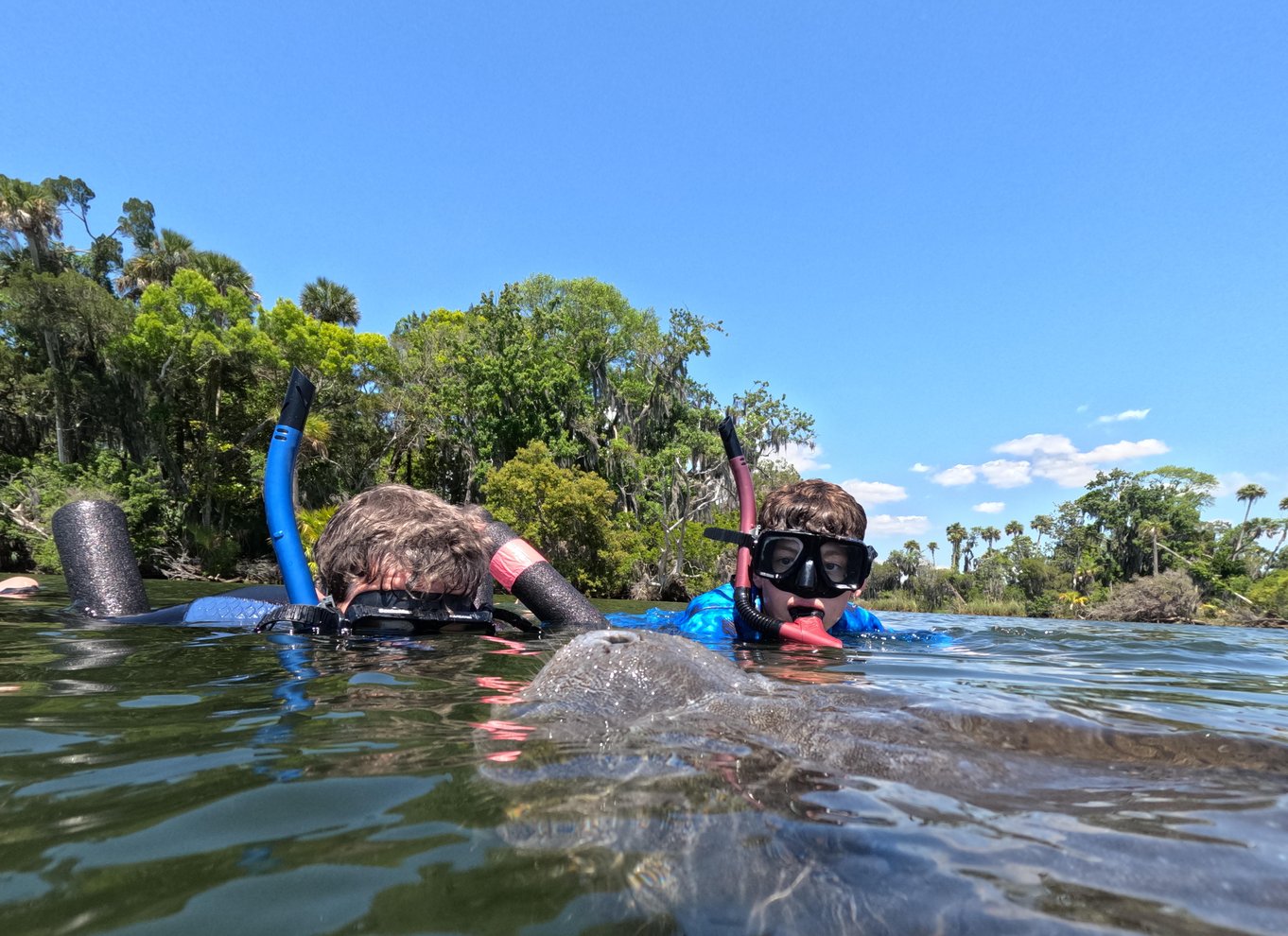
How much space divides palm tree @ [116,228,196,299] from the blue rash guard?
31533 millimetres

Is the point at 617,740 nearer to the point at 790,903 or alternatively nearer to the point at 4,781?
the point at 790,903

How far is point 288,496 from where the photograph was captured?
393cm

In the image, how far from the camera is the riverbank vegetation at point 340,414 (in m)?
24.2

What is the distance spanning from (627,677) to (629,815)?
889mm

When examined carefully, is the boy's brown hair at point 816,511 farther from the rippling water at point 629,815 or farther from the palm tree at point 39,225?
the palm tree at point 39,225

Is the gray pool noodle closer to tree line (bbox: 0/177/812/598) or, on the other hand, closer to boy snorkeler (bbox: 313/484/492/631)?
boy snorkeler (bbox: 313/484/492/631)

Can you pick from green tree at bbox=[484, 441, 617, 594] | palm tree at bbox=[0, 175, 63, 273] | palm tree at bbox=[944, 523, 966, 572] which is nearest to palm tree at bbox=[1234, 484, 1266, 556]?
palm tree at bbox=[944, 523, 966, 572]

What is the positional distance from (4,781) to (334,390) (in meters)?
27.4

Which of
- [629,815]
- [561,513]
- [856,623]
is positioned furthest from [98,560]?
[561,513]

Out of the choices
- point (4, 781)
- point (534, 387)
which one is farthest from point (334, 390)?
point (4, 781)

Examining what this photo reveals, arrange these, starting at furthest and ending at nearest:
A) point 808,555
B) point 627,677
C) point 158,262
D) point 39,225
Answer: point 158,262
point 39,225
point 808,555
point 627,677

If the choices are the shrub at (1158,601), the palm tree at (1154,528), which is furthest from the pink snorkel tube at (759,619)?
the palm tree at (1154,528)

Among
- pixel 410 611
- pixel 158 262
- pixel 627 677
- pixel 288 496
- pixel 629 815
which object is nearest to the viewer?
pixel 629 815

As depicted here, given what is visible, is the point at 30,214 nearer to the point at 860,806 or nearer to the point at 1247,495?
the point at 860,806
